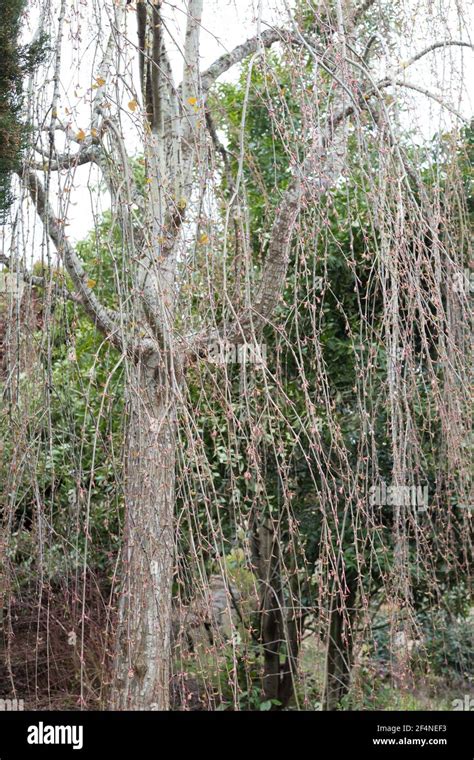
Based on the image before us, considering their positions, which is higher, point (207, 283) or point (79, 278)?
point (79, 278)

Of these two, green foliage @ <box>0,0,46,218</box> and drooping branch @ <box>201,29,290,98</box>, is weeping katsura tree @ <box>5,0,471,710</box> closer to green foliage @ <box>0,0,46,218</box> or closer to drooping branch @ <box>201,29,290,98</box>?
green foliage @ <box>0,0,46,218</box>

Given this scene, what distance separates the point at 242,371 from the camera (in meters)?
1.58

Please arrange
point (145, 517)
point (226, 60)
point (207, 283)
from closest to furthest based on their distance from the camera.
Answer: point (145, 517) → point (207, 283) → point (226, 60)

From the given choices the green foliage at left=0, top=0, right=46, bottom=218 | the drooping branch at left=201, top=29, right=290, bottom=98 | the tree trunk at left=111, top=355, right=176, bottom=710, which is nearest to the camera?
the tree trunk at left=111, top=355, right=176, bottom=710

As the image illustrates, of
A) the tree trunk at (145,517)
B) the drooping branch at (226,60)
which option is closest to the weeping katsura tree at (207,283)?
the tree trunk at (145,517)

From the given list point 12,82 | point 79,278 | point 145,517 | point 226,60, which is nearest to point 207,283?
point 145,517

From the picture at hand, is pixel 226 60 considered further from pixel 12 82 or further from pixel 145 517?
pixel 145 517

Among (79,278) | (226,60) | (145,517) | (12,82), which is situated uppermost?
(226,60)

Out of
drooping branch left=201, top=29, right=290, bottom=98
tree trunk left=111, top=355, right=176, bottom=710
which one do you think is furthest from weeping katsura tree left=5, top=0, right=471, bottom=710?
drooping branch left=201, top=29, right=290, bottom=98

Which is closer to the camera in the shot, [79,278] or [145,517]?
[145,517]

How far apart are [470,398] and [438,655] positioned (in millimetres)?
2210
